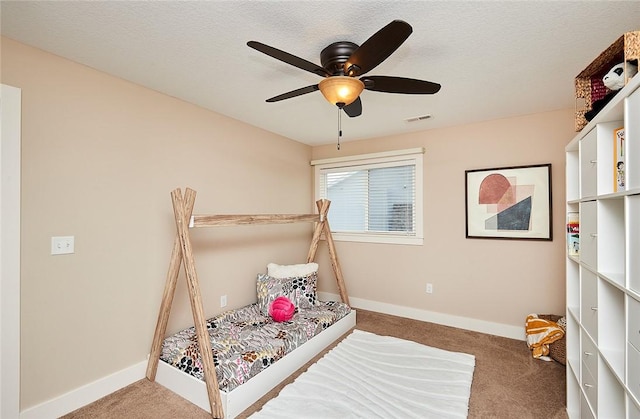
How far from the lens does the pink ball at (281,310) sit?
2.90 metres

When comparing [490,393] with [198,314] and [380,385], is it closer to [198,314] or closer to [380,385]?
[380,385]

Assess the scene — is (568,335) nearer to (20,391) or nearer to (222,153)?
(222,153)

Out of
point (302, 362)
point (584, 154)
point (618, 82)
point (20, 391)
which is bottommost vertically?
point (302, 362)

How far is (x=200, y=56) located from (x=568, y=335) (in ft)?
10.0

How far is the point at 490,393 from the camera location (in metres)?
2.19

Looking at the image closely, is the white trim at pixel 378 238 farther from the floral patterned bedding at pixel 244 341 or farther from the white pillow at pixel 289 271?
the floral patterned bedding at pixel 244 341

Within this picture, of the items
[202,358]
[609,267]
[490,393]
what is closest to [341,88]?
[609,267]

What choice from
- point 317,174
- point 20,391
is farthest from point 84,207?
point 317,174

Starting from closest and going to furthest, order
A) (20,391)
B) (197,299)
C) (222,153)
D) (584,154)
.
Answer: (584,154), (20,391), (197,299), (222,153)

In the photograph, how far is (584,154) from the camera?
1.64m

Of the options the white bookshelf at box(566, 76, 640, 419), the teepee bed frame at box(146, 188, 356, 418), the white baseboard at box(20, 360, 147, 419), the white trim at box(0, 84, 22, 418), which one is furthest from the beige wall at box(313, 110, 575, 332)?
the white trim at box(0, 84, 22, 418)

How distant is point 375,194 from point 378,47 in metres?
2.79

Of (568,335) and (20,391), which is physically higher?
(568,335)

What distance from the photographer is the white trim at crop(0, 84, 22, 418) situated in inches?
68.8
